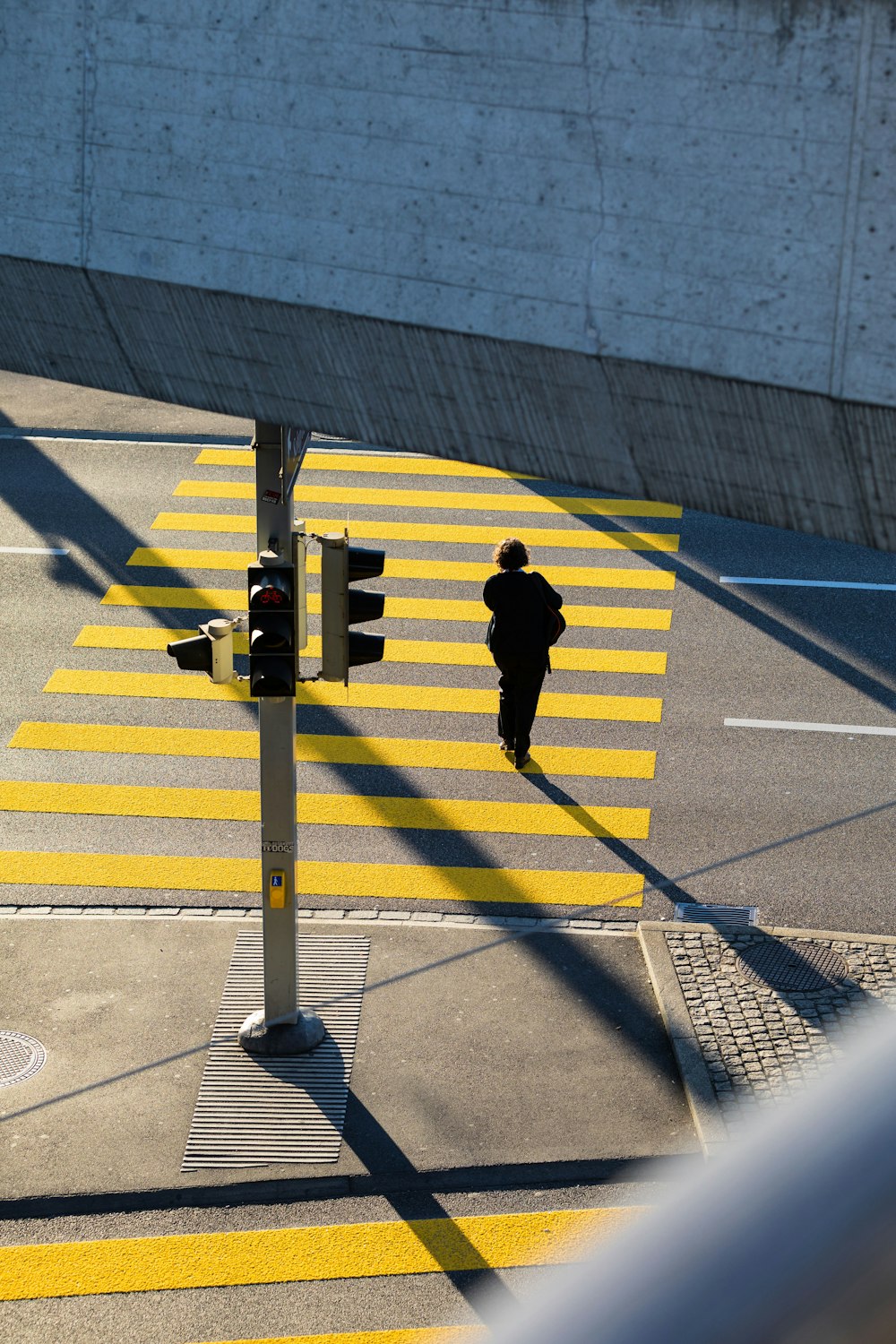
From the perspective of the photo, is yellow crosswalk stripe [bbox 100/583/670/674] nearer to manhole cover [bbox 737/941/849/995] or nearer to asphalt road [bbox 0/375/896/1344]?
asphalt road [bbox 0/375/896/1344]

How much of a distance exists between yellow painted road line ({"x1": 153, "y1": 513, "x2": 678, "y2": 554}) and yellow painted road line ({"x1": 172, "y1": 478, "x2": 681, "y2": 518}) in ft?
1.70

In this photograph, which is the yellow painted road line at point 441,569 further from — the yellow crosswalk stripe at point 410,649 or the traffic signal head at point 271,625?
the traffic signal head at point 271,625

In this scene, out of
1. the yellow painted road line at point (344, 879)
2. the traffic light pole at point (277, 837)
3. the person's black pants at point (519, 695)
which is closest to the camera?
the traffic light pole at point (277, 837)

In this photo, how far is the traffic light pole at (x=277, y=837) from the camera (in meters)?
7.08

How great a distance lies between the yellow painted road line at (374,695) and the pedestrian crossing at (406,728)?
0.02 meters

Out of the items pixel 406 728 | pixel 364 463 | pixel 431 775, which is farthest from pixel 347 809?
pixel 364 463

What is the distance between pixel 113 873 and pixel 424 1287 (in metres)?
4.08

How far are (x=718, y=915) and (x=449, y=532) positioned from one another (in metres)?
6.95

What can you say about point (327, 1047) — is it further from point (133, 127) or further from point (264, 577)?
point (133, 127)

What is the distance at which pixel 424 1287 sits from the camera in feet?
22.6

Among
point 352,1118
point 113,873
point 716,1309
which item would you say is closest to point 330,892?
point 113,873

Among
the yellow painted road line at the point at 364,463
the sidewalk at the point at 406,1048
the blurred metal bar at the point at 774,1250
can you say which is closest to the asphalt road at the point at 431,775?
the sidewalk at the point at 406,1048

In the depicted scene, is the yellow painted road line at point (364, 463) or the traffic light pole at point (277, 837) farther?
the yellow painted road line at point (364, 463)

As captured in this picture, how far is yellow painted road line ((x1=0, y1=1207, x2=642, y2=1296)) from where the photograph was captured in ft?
22.6
